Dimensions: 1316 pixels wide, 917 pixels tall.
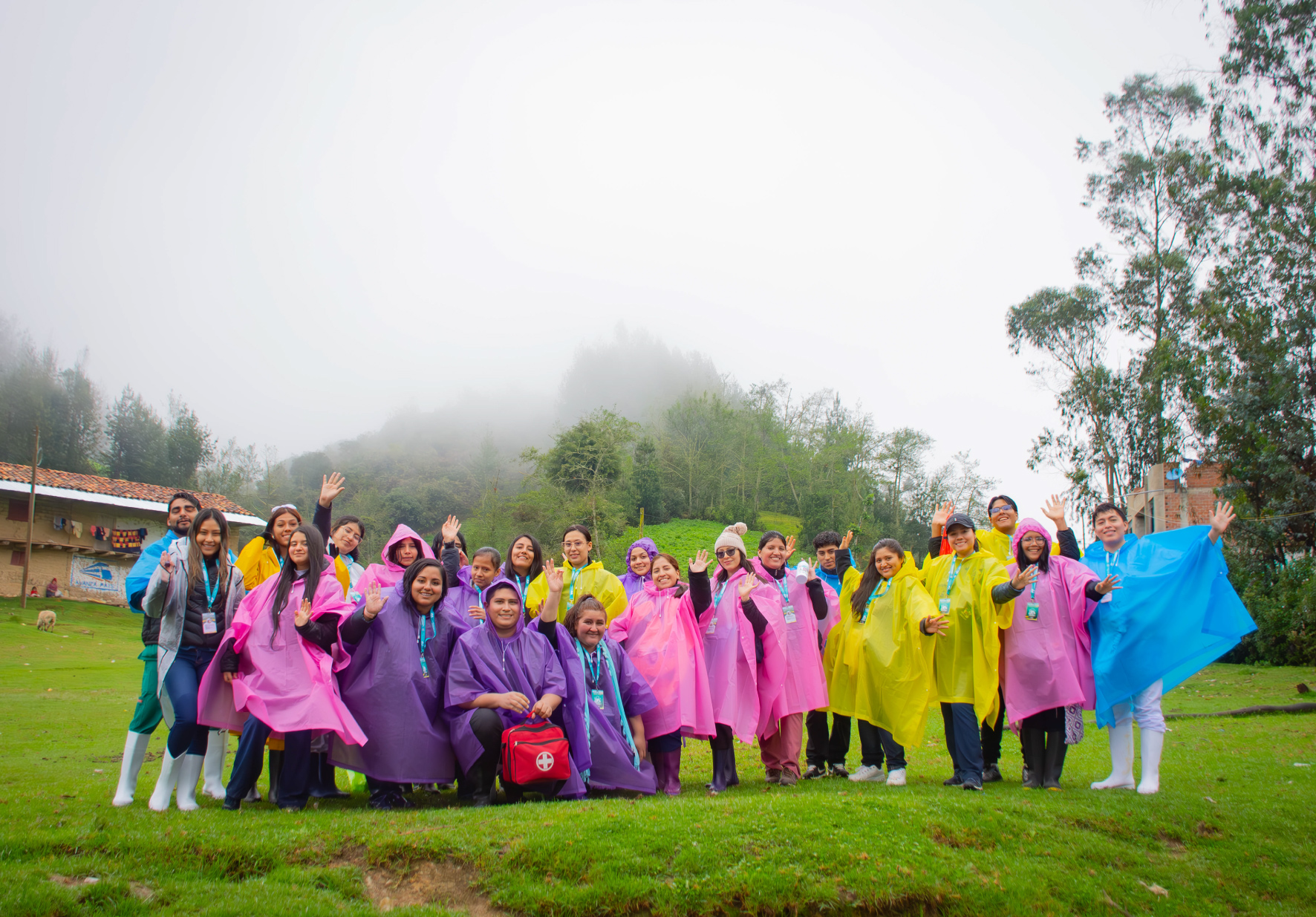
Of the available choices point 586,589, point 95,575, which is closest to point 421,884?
point 586,589

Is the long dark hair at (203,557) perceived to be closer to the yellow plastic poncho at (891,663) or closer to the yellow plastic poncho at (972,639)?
the yellow plastic poncho at (891,663)

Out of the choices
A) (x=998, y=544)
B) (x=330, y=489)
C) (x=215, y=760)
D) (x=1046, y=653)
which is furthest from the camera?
(x=998, y=544)

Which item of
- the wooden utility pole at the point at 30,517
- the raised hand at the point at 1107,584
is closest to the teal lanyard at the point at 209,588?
the raised hand at the point at 1107,584

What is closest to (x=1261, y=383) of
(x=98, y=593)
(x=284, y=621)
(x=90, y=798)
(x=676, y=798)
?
(x=676, y=798)

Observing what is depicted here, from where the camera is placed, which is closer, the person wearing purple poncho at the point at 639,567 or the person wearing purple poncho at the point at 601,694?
the person wearing purple poncho at the point at 601,694

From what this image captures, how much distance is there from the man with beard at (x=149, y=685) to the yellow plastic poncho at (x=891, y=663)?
19.9ft

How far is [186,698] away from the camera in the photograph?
6.16 m

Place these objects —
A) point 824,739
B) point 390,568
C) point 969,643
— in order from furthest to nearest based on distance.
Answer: point 824,739, point 390,568, point 969,643

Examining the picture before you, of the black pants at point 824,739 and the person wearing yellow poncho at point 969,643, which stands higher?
the person wearing yellow poncho at point 969,643

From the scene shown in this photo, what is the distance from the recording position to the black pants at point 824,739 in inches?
346

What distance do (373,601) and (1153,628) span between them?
24.0ft

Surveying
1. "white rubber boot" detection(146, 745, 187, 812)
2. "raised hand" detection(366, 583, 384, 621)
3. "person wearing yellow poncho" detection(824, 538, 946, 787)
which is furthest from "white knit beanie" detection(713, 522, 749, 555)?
"white rubber boot" detection(146, 745, 187, 812)

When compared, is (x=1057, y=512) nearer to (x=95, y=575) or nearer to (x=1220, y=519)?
(x=1220, y=519)

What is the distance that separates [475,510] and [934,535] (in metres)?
53.7
